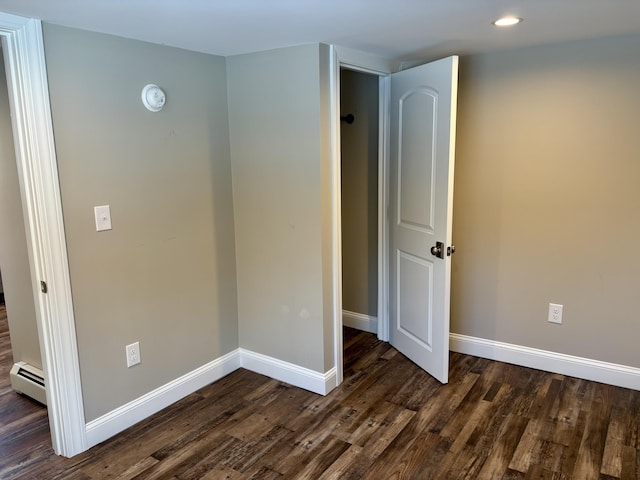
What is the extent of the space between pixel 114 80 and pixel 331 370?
2036 millimetres

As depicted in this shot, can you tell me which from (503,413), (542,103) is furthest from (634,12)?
(503,413)

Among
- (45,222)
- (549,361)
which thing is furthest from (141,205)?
(549,361)

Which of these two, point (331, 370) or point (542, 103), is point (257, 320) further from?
point (542, 103)

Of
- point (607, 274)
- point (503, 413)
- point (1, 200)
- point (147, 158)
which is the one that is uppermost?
point (147, 158)

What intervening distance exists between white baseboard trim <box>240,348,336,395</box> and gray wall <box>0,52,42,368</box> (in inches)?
50.0

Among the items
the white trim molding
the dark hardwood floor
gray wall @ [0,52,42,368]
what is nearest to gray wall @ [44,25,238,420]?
the dark hardwood floor

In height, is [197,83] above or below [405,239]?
above

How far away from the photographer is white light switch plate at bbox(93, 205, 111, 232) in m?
2.32

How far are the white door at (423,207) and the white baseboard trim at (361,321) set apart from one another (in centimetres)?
41

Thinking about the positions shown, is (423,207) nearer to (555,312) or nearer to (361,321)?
(555,312)

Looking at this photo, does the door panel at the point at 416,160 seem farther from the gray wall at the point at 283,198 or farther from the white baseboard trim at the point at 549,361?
the white baseboard trim at the point at 549,361

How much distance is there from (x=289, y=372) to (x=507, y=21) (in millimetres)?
2314

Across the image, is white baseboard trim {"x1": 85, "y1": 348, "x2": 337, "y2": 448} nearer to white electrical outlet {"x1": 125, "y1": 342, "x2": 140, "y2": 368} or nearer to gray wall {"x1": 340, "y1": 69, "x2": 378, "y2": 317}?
white electrical outlet {"x1": 125, "y1": 342, "x2": 140, "y2": 368}

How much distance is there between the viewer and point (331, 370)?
9.66ft
